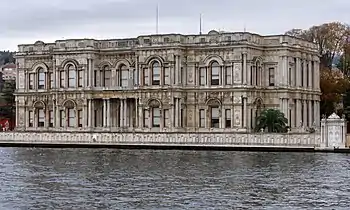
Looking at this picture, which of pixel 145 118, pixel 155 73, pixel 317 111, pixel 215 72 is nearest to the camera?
pixel 215 72

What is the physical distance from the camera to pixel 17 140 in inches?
2798

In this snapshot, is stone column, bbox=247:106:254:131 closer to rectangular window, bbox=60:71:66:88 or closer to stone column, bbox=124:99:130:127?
stone column, bbox=124:99:130:127

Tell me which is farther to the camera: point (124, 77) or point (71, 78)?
point (71, 78)

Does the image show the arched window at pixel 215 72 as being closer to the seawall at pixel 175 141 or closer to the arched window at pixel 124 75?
the arched window at pixel 124 75

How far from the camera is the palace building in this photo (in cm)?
7256

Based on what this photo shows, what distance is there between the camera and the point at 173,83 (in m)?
73.5

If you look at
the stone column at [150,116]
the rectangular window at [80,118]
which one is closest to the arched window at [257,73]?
the stone column at [150,116]

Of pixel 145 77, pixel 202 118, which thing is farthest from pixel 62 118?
pixel 202 118

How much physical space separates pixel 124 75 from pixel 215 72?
7692 mm

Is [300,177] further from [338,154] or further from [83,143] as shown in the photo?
[83,143]

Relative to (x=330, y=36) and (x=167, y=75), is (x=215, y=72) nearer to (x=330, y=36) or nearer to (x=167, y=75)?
(x=167, y=75)

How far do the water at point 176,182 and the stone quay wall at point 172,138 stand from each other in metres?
6.59

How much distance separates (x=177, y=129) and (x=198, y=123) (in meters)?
2.08

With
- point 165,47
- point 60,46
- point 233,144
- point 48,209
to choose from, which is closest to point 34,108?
point 60,46
